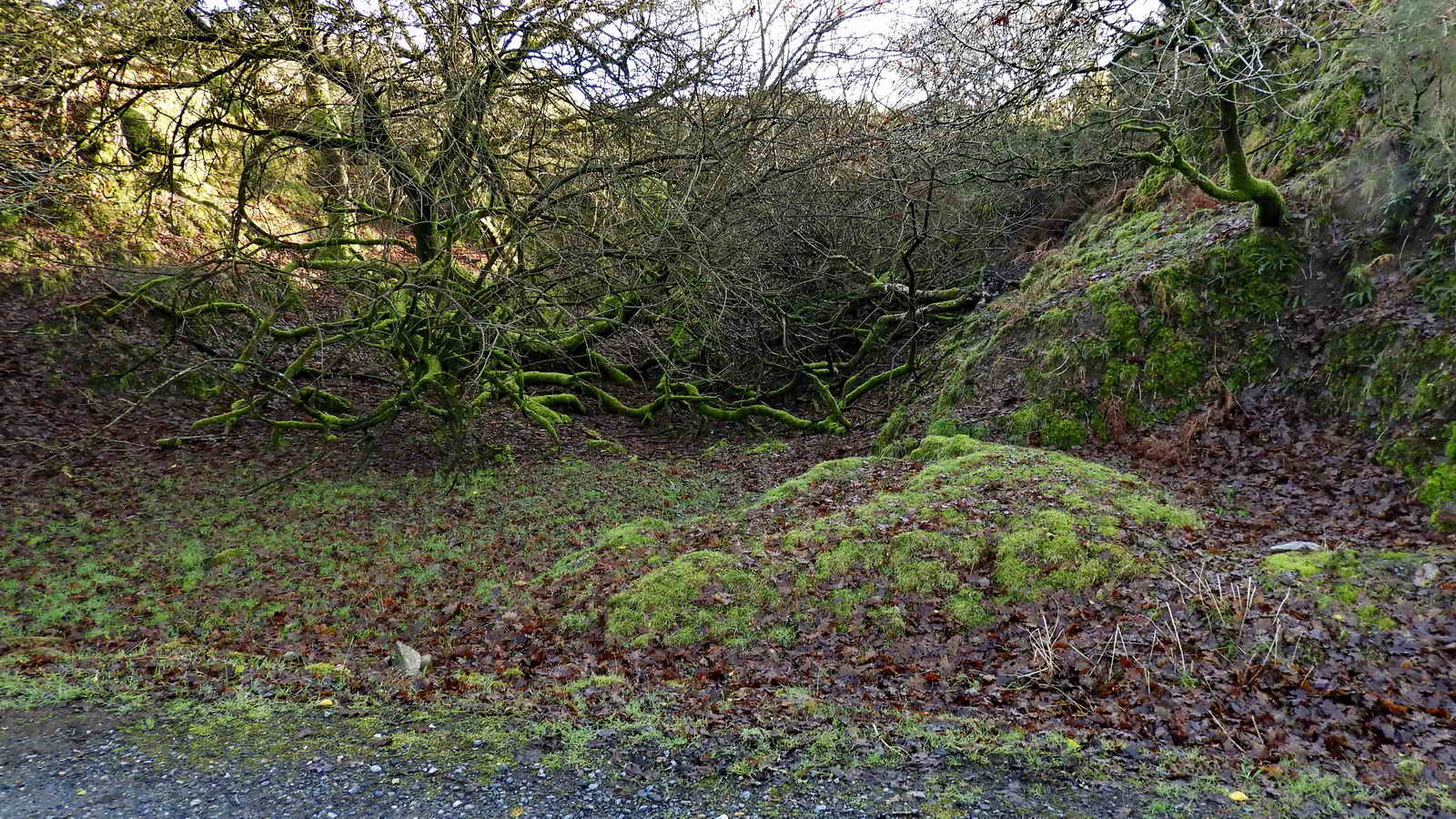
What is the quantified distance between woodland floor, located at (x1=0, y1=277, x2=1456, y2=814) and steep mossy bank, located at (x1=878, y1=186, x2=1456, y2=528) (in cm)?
38

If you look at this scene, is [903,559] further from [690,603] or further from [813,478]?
[813,478]

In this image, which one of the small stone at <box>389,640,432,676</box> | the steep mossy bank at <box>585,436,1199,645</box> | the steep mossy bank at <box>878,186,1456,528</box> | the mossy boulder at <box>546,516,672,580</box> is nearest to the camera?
the small stone at <box>389,640,432,676</box>

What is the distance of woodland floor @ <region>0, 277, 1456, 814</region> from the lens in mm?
4195

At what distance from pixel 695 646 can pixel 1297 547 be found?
4.75 m

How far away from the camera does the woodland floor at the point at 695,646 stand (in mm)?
4195

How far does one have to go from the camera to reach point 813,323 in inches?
594

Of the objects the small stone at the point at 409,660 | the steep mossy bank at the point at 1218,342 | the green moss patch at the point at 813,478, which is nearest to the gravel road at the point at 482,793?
the small stone at the point at 409,660

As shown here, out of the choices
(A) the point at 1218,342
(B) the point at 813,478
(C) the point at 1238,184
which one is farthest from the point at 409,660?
(C) the point at 1238,184

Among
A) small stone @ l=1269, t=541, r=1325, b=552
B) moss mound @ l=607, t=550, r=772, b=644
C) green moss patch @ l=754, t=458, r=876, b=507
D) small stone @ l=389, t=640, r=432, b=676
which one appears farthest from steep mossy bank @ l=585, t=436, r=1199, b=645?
small stone @ l=389, t=640, r=432, b=676

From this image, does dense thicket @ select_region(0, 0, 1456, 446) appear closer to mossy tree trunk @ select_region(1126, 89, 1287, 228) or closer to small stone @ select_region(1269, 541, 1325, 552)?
mossy tree trunk @ select_region(1126, 89, 1287, 228)

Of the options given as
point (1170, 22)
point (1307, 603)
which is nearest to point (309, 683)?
point (1307, 603)

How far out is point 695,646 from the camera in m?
5.92

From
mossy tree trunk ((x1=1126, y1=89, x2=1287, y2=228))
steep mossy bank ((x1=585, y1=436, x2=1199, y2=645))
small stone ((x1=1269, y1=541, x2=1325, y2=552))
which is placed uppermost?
mossy tree trunk ((x1=1126, y1=89, x2=1287, y2=228))

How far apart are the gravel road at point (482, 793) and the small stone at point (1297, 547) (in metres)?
3.24
